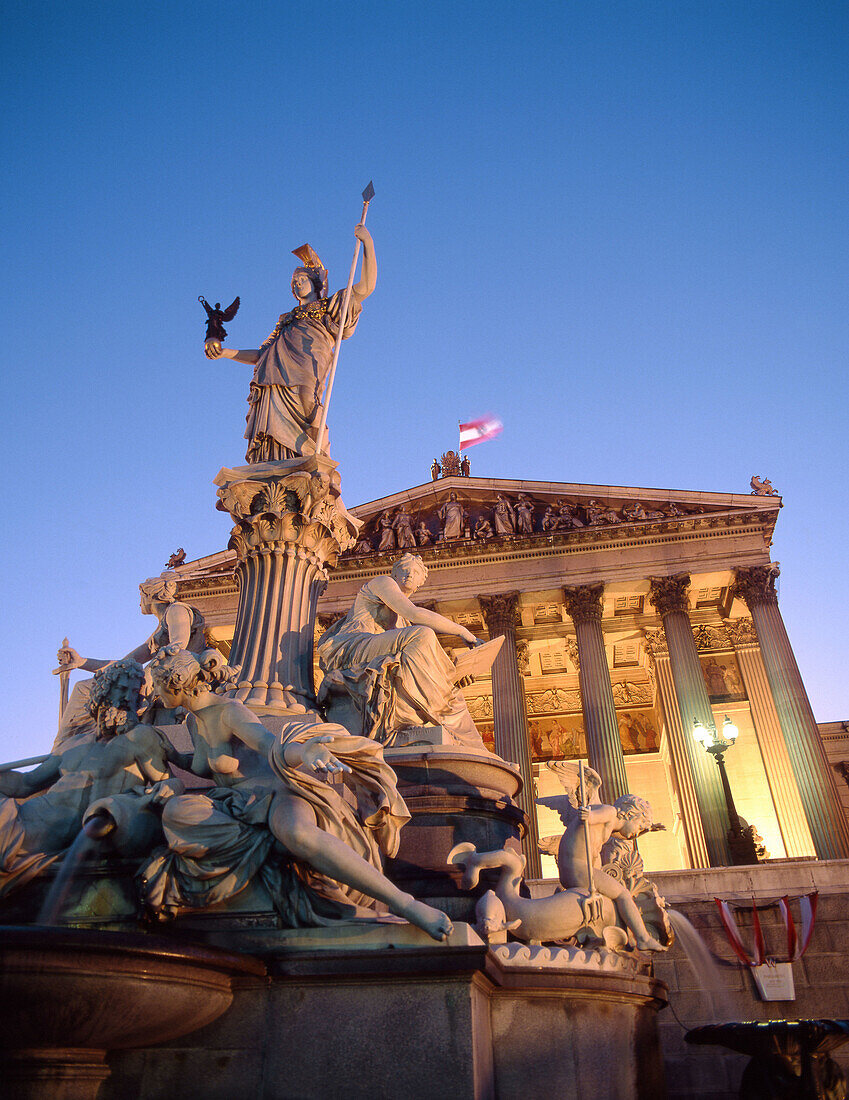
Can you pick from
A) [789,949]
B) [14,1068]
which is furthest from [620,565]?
[14,1068]

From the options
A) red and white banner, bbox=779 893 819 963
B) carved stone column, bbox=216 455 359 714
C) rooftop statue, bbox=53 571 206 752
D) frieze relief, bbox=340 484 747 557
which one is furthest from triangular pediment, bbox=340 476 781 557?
carved stone column, bbox=216 455 359 714

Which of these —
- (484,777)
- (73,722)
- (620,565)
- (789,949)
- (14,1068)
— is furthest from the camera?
(620,565)

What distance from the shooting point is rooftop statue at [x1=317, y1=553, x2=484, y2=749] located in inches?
237

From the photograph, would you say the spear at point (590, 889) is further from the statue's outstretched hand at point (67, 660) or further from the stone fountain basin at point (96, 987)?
the statue's outstretched hand at point (67, 660)

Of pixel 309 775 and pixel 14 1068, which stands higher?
pixel 309 775

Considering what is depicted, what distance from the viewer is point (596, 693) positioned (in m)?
24.4

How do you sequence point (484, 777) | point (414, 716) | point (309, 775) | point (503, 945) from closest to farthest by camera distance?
1. point (309, 775)
2. point (503, 945)
3. point (484, 777)
4. point (414, 716)

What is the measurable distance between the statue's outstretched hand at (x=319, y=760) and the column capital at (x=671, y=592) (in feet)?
77.1

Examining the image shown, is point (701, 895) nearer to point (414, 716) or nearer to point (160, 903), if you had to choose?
point (414, 716)

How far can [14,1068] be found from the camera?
2.84 metres

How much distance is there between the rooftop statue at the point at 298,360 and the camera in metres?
7.92

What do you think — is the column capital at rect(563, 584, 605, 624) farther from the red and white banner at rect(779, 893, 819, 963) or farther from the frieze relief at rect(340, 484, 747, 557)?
the red and white banner at rect(779, 893, 819, 963)

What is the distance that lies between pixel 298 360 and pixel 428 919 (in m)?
6.19

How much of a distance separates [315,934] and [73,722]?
13.6 ft
